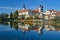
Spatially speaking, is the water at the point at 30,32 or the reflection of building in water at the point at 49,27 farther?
the reflection of building in water at the point at 49,27

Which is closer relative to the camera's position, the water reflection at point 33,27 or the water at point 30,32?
the water at point 30,32

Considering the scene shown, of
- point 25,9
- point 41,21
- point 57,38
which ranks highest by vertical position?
point 25,9

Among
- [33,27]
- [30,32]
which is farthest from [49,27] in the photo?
[30,32]

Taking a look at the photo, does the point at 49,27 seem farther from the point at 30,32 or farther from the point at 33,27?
the point at 30,32

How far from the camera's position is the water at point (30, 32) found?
427 cm

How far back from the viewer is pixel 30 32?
4.76 meters

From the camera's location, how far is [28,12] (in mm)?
4801

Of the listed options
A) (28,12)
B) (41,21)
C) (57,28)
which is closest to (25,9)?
(28,12)

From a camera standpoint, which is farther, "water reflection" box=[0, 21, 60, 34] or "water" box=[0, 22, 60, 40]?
"water reflection" box=[0, 21, 60, 34]

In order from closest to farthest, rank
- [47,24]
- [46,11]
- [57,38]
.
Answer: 1. [57,38]
2. [46,11]
3. [47,24]

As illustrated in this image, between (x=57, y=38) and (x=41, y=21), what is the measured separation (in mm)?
808

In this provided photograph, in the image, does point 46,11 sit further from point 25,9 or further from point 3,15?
point 3,15

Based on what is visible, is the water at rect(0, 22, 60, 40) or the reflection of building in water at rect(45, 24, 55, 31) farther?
the reflection of building in water at rect(45, 24, 55, 31)

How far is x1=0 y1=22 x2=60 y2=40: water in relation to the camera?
427 centimetres
